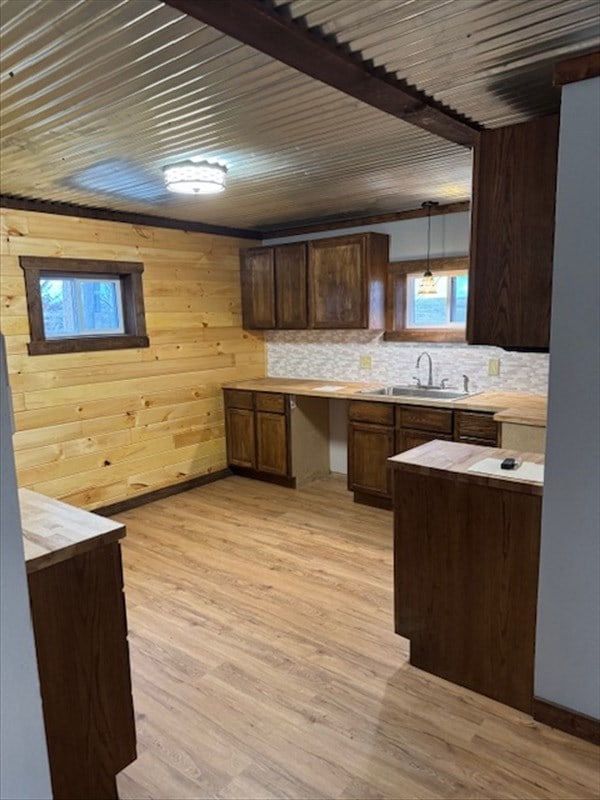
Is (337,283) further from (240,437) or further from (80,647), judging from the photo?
(80,647)

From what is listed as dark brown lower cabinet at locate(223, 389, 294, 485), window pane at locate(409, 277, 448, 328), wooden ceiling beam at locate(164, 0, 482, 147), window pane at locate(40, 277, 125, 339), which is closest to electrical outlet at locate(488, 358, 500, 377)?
window pane at locate(409, 277, 448, 328)

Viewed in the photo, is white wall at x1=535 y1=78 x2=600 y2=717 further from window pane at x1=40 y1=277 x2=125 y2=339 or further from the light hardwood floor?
window pane at x1=40 y1=277 x2=125 y2=339

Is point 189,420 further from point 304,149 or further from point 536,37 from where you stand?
point 536,37

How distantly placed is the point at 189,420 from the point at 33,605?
345 centimetres

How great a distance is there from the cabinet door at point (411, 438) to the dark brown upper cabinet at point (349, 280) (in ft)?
3.30

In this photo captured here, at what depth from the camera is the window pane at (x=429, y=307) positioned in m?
4.37

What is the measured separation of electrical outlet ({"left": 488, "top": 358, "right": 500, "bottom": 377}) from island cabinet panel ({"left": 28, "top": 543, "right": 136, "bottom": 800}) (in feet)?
10.7

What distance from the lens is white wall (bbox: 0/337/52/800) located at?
0.79 m

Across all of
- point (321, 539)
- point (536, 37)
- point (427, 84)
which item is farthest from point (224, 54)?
point (321, 539)

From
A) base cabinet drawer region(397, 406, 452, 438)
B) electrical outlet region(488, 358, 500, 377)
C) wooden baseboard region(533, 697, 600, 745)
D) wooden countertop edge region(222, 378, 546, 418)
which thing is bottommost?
wooden baseboard region(533, 697, 600, 745)

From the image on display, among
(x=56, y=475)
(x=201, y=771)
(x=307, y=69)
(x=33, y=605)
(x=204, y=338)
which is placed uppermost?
(x=307, y=69)

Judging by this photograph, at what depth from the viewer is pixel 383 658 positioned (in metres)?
2.48

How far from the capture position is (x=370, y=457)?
13.9ft

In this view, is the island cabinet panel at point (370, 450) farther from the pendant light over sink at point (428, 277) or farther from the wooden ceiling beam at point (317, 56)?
the wooden ceiling beam at point (317, 56)
